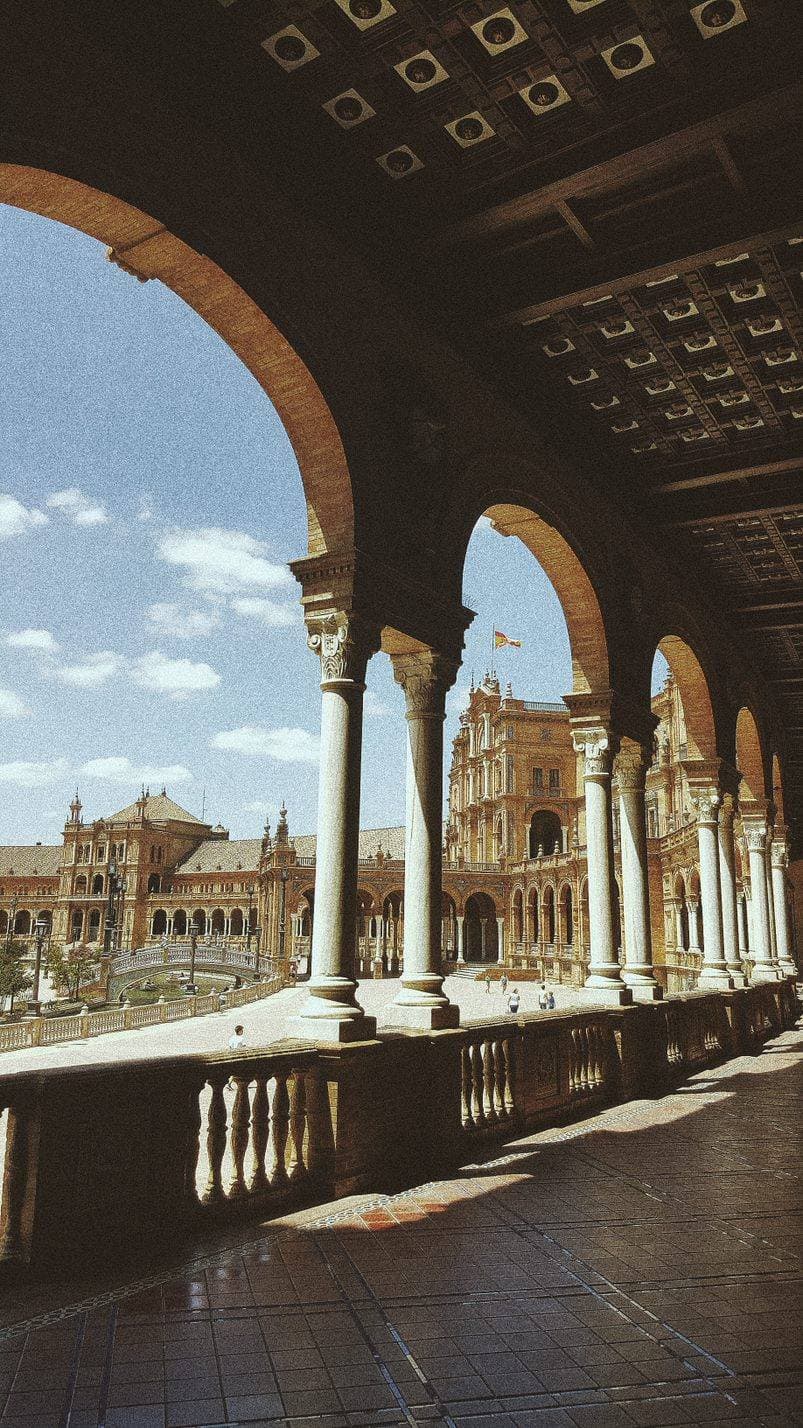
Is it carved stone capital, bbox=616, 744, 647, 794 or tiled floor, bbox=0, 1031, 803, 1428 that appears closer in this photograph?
tiled floor, bbox=0, 1031, 803, 1428

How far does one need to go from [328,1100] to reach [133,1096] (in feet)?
4.91

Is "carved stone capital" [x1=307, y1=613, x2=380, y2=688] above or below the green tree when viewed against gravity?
above

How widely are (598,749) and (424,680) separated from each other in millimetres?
3778

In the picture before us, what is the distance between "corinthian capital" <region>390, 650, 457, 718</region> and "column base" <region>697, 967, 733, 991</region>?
8.32 meters

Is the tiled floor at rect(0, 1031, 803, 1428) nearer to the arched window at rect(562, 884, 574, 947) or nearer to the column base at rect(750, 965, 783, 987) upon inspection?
the column base at rect(750, 965, 783, 987)

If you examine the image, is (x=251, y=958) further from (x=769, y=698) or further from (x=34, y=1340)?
(x=34, y=1340)

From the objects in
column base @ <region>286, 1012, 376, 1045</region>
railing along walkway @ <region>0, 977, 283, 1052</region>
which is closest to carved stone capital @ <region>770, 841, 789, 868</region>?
column base @ <region>286, 1012, 376, 1045</region>

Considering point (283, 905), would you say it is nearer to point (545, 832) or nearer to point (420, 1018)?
point (545, 832)

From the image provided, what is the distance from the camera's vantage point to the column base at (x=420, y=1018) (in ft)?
22.6

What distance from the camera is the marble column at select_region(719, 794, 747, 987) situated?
48.4ft

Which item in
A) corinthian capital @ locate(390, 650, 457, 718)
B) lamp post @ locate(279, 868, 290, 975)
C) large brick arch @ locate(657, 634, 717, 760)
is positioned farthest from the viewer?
lamp post @ locate(279, 868, 290, 975)

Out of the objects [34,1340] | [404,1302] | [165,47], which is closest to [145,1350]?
[34,1340]

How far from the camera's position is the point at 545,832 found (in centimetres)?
7125

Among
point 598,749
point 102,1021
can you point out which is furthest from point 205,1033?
point 598,749
